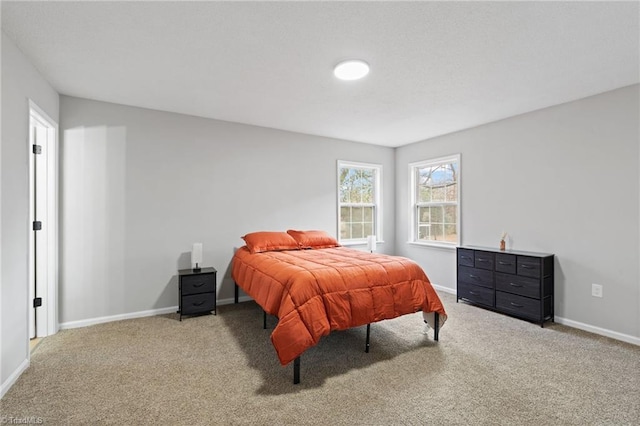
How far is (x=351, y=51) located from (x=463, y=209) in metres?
3.23

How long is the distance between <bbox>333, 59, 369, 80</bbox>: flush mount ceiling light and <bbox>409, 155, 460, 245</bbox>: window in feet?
8.79

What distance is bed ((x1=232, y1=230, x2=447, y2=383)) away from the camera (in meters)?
2.34

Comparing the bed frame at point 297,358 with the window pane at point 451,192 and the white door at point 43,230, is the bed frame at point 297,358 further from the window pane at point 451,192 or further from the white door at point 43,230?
the window pane at point 451,192

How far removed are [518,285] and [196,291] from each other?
3.81 metres

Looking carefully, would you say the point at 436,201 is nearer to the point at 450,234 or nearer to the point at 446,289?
the point at 450,234

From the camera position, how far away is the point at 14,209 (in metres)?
2.36

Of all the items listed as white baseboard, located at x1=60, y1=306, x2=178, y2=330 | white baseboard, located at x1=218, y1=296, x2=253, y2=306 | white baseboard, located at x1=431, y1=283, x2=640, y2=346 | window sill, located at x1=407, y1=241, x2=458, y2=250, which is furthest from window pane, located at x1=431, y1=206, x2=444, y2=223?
white baseboard, located at x1=60, y1=306, x2=178, y2=330

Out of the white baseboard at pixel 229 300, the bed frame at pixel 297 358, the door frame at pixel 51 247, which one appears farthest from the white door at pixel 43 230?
the bed frame at pixel 297 358

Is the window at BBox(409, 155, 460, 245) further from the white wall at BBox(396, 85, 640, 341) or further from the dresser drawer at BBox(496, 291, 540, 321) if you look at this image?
the dresser drawer at BBox(496, 291, 540, 321)

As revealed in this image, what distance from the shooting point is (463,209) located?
4.77m

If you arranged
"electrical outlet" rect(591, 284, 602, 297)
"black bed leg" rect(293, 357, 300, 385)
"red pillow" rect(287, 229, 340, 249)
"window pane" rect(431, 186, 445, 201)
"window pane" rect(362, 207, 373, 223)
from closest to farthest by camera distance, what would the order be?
"black bed leg" rect(293, 357, 300, 385) → "electrical outlet" rect(591, 284, 602, 297) → "red pillow" rect(287, 229, 340, 249) → "window pane" rect(431, 186, 445, 201) → "window pane" rect(362, 207, 373, 223)

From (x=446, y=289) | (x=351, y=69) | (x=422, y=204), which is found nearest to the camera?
(x=351, y=69)

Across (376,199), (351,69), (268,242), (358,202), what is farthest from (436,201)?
(351,69)

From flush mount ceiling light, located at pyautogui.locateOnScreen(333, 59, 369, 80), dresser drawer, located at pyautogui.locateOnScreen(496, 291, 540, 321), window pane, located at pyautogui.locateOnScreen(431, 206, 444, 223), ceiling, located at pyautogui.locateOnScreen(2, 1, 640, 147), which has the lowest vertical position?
dresser drawer, located at pyautogui.locateOnScreen(496, 291, 540, 321)
